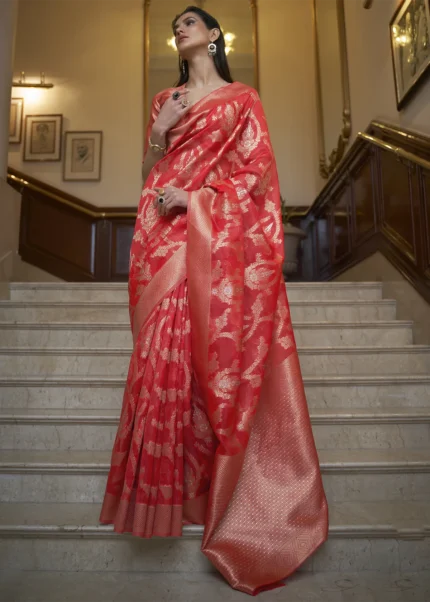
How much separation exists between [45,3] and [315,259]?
4079mm

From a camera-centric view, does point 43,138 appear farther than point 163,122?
Yes

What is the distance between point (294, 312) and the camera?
306 cm

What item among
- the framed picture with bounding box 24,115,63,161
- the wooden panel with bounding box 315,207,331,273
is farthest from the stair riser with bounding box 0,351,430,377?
the framed picture with bounding box 24,115,63,161

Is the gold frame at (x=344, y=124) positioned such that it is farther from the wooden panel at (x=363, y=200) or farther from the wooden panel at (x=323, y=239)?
the wooden panel at (x=363, y=200)

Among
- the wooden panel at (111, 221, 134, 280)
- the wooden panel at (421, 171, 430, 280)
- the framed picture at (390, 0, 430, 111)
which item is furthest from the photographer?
the wooden panel at (111, 221, 134, 280)

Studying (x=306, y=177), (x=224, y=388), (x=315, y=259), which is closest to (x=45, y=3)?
(x=306, y=177)

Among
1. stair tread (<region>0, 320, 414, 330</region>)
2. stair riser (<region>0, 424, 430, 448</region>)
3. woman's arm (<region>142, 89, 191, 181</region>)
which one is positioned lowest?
stair riser (<region>0, 424, 430, 448</region>)

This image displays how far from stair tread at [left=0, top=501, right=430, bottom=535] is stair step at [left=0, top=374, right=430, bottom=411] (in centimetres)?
57

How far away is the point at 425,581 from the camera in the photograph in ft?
4.87

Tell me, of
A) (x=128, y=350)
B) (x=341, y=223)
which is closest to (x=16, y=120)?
(x=341, y=223)

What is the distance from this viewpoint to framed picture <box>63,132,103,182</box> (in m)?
5.52

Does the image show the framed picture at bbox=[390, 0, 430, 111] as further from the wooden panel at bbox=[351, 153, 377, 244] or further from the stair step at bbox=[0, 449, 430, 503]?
the stair step at bbox=[0, 449, 430, 503]

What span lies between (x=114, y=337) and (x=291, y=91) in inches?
156

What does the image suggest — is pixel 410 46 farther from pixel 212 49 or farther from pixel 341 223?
pixel 212 49
